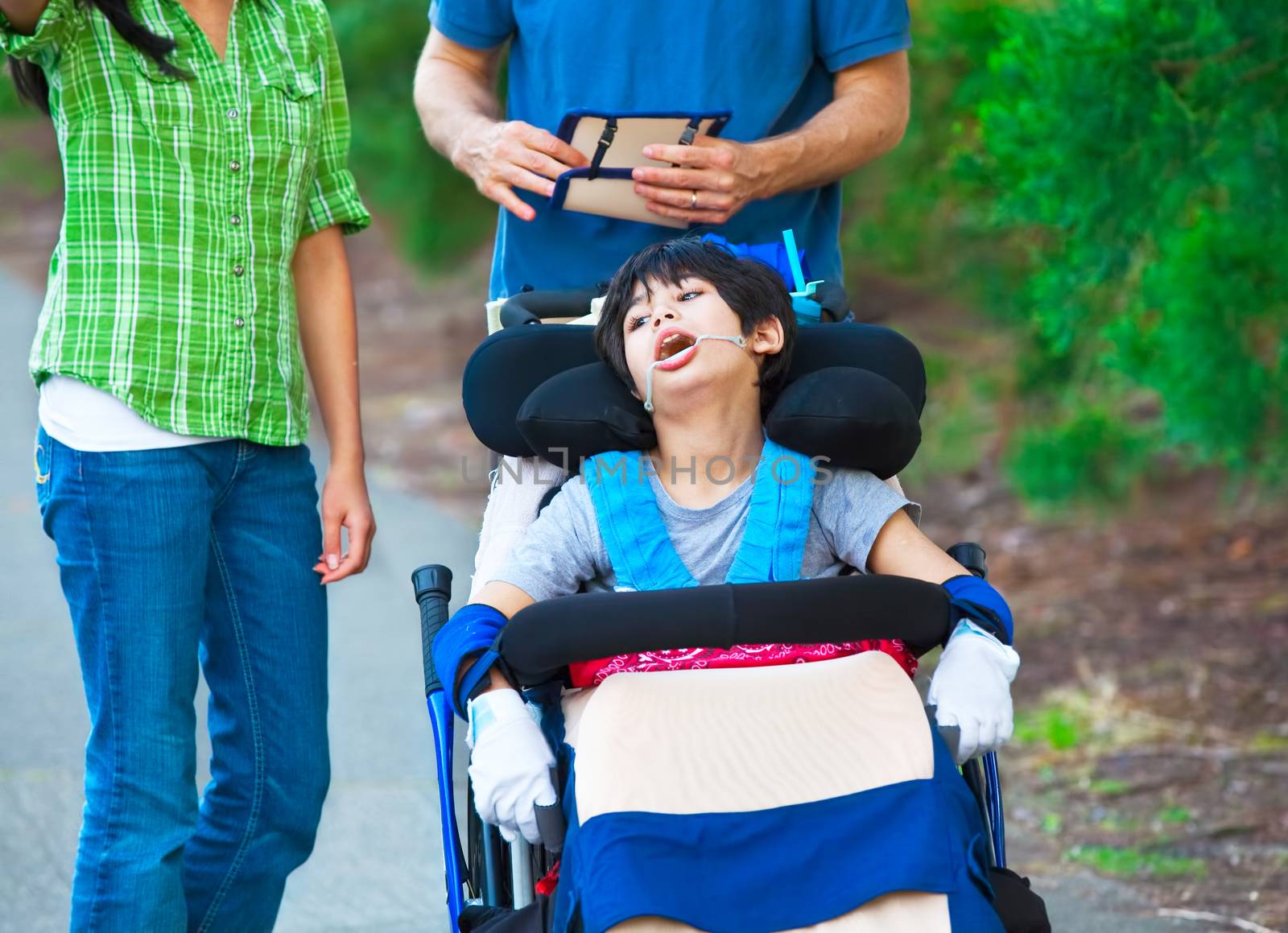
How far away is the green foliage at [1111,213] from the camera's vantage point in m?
4.02

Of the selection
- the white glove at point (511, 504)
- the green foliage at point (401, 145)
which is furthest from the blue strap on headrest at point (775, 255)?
the green foliage at point (401, 145)

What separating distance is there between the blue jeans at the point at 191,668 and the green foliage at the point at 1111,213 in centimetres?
221

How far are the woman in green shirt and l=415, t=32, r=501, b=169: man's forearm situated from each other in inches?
15.2

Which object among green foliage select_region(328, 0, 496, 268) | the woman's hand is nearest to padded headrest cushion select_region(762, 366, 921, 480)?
the woman's hand

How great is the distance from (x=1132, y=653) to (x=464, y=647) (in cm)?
383

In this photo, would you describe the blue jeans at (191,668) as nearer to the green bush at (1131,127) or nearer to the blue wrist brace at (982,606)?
the blue wrist brace at (982,606)

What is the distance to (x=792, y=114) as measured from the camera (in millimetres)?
3422

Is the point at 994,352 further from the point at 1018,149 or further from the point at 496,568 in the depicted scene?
the point at 496,568

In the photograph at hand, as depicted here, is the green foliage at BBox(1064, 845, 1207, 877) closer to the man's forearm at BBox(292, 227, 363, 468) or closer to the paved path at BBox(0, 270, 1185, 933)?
the paved path at BBox(0, 270, 1185, 933)

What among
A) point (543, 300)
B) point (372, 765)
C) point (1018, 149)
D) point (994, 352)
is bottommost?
point (372, 765)

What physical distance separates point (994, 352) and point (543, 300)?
551 cm

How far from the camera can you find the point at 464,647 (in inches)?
98.9

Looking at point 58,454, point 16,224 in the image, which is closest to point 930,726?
point 58,454

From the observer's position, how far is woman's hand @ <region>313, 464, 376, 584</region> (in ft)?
10.0
